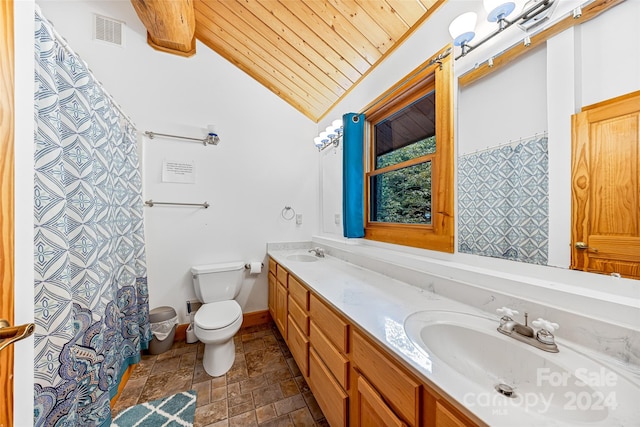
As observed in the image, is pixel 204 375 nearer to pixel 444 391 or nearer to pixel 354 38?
pixel 444 391

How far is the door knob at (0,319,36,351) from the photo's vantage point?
0.42m

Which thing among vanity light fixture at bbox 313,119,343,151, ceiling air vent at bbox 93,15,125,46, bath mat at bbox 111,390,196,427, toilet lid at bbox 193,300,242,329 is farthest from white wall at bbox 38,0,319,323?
bath mat at bbox 111,390,196,427

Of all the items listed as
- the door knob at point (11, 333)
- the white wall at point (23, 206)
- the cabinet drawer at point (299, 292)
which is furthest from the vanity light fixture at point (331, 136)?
the door knob at point (11, 333)

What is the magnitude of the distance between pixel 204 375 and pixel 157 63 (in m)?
2.68

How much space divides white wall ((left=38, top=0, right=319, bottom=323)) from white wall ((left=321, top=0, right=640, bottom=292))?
1.74 metres

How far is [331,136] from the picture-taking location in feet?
7.40

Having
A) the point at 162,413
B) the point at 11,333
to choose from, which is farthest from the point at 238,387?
the point at 11,333

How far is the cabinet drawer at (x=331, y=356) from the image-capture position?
981mm

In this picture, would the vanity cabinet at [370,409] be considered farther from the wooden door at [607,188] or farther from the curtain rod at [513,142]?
the curtain rod at [513,142]

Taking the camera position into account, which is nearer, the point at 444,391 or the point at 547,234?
the point at 444,391

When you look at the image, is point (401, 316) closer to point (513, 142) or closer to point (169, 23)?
point (513, 142)

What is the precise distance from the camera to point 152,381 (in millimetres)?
1622

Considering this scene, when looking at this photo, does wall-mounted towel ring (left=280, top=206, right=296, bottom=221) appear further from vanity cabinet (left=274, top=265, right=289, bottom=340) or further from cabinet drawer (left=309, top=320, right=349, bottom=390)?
cabinet drawer (left=309, top=320, right=349, bottom=390)

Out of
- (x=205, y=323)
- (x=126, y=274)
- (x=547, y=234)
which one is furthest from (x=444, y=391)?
(x=126, y=274)
